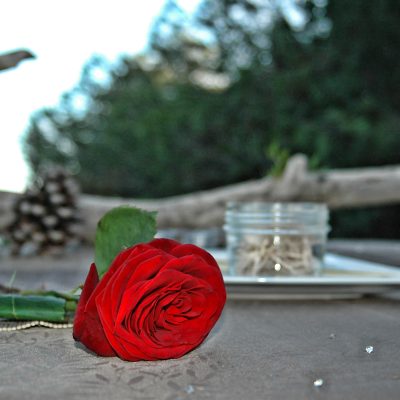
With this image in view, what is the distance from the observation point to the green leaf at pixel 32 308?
1.66 feet

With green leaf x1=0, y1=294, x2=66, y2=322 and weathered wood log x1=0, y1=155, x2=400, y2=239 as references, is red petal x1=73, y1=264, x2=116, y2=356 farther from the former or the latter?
weathered wood log x1=0, y1=155, x2=400, y2=239

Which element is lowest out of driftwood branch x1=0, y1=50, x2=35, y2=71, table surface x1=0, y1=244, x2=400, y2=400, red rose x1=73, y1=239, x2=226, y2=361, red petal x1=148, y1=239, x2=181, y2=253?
table surface x1=0, y1=244, x2=400, y2=400

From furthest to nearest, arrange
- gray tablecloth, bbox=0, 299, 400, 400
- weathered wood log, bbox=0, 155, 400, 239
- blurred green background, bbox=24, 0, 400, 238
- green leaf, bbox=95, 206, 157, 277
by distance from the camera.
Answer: blurred green background, bbox=24, 0, 400, 238 → weathered wood log, bbox=0, 155, 400, 239 → green leaf, bbox=95, 206, 157, 277 → gray tablecloth, bbox=0, 299, 400, 400

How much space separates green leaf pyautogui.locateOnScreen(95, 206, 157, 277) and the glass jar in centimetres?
27

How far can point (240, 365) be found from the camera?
0.40 meters

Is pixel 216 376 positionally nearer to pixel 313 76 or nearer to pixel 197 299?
pixel 197 299

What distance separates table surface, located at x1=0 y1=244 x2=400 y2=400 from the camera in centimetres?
34

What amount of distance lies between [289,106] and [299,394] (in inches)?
145

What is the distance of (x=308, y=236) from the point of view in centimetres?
74

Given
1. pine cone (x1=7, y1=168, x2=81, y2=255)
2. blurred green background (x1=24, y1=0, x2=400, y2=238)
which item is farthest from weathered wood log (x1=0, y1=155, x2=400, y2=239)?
blurred green background (x1=24, y1=0, x2=400, y2=238)

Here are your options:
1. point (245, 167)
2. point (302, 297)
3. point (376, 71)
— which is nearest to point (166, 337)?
point (302, 297)

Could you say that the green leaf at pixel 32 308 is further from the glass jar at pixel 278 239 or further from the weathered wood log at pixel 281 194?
the weathered wood log at pixel 281 194

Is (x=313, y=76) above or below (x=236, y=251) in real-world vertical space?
above

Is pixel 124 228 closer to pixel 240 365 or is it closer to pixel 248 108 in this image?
pixel 240 365
